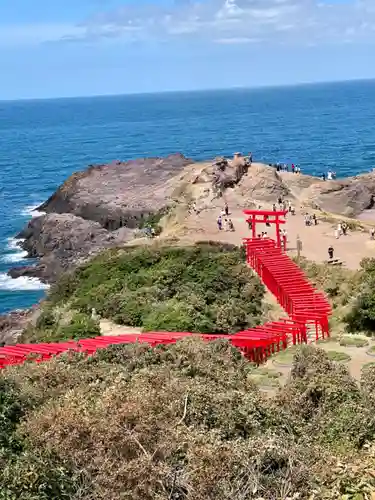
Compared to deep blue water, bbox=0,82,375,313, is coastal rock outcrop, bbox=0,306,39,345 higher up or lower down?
lower down

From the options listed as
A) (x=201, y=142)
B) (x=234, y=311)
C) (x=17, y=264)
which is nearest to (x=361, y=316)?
(x=234, y=311)

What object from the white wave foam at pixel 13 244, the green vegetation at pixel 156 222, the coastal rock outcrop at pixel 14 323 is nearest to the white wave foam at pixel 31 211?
the white wave foam at pixel 13 244

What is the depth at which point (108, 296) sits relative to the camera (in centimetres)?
3188

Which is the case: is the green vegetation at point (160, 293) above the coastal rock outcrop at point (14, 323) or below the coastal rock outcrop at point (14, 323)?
above

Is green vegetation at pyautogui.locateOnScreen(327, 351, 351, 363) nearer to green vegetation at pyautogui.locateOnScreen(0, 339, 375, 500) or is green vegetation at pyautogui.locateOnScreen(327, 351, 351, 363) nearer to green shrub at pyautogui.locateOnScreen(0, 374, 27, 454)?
green vegetation at pyautogui.locateOnScreen(0, 339, 375, 500)

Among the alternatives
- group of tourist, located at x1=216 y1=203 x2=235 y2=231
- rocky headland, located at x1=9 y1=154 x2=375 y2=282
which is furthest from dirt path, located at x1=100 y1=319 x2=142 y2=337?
rocky headland, located at x1=9 y1=154 x2=375 y2=282

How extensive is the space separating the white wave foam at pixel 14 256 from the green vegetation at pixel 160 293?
2252cm

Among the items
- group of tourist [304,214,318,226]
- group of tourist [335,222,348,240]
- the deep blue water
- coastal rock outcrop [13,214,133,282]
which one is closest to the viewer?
group of tourist [335,222,348,240]

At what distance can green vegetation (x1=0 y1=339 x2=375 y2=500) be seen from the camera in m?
10.6

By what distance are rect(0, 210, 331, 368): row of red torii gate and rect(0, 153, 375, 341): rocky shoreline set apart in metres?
14.4

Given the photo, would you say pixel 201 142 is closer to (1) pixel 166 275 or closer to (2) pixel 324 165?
(2) pixel 324 165

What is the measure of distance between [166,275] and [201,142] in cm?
10438

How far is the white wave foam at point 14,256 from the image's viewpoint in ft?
196

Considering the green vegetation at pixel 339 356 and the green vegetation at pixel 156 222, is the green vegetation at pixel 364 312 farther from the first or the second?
the green vegetation at pixel 156 222
